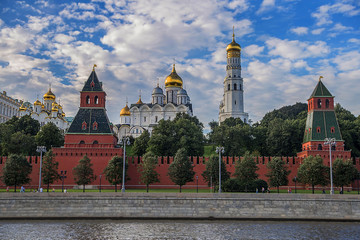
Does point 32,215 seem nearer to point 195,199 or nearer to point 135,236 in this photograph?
point 135,236

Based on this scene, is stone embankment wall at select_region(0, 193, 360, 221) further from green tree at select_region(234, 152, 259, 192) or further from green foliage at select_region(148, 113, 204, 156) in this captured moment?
green foliage at select_region(148, 113, 204, 156)

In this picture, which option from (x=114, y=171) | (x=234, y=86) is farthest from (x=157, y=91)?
(x=114, y=171)

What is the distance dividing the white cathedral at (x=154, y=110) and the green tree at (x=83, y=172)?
4177 centimetres

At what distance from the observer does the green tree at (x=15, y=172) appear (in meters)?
39.0

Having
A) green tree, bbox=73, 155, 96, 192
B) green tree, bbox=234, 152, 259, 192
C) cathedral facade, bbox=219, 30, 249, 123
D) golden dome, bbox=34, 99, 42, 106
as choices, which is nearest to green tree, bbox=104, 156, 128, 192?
green tree, bbox=73, 155, 96, 192

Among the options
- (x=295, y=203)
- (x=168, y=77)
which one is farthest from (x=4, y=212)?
(x=168, y=77)

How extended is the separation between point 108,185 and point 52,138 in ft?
58.4

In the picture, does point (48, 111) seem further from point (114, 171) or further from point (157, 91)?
point (114, 171)

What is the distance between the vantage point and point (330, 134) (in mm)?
46250

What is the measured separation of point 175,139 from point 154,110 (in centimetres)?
3406

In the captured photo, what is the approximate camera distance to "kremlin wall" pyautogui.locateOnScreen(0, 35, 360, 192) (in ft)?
146

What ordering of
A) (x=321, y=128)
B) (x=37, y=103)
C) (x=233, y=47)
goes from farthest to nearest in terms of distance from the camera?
1. (x=37, y=103)
2. (x=233, y=47)
3. (x=321, y=128)

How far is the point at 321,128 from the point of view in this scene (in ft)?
153

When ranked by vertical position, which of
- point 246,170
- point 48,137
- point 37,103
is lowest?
point 246,170
